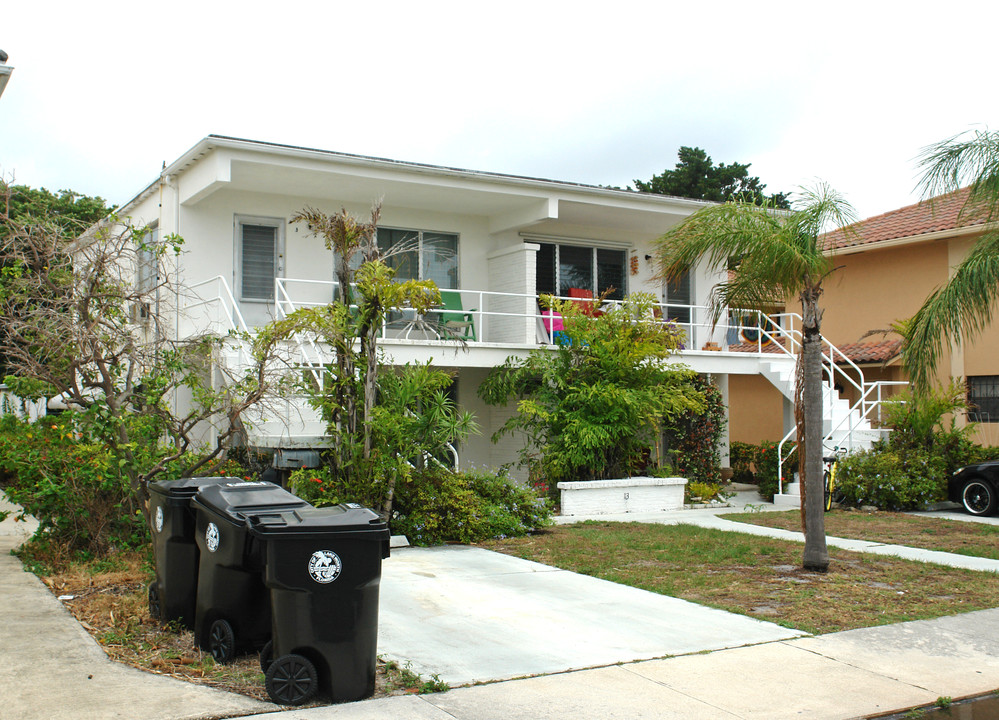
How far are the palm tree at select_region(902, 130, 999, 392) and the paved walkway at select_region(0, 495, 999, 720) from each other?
4.95m

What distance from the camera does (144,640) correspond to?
20.9 feet

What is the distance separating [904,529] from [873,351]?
31.4 feet

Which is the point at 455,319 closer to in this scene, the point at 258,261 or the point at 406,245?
the point at 406,245

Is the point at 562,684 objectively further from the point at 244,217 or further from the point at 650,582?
the point at 244,217

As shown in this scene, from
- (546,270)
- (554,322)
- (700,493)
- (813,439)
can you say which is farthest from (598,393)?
(813,439)

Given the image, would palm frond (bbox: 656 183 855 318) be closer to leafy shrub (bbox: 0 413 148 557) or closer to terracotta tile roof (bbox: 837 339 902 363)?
leafy shrub (bbox: 0 413 148 557)

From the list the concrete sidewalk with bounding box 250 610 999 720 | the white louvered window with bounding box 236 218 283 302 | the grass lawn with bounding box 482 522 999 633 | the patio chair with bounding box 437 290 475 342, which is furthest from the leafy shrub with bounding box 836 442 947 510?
the white louvered window with bounding box 236 218 283 302

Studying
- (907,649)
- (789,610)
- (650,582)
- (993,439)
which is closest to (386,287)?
(650,582)

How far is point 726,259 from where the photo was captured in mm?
10406

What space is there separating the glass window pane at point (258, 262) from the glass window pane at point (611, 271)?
22.4 ft

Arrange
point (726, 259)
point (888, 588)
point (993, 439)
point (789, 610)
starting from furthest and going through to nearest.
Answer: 1. point (993, 439)
2. point (726, 259)
3. point (888, 588)
4. point (789, 610)

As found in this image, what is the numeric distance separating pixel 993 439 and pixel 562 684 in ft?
56.7

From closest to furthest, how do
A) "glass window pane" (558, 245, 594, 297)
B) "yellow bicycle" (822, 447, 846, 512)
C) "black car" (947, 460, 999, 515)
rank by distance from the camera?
"yellow bicycle" (822, 447, 846, 512) < "black car" (947, 460, 999, 515) < "glass window pane" (558, 245, 594, 297)

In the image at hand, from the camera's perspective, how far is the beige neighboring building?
2008 cm
